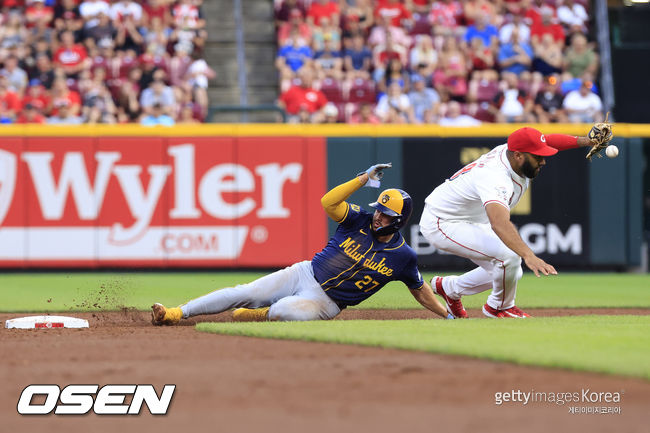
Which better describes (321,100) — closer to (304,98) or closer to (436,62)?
(304,98)

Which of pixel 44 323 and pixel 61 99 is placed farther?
pixel 61 99

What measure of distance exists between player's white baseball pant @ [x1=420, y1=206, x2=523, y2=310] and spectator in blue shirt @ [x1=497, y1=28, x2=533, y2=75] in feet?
33.3

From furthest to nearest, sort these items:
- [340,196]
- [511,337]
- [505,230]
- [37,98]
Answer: [37,98]
[340,196]
[505,230]
[511,337]

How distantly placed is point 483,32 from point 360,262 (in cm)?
1174

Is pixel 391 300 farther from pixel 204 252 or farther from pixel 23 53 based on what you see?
pixel 23 53

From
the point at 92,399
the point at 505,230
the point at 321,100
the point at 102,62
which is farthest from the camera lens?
the point at 102,62

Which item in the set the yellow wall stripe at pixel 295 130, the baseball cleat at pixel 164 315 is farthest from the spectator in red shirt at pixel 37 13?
the baseball cleat at pixel 164 315

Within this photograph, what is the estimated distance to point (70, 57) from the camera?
1855 cm

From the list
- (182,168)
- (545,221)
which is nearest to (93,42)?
(182,168)

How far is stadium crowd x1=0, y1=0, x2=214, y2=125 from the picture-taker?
58.6 feet

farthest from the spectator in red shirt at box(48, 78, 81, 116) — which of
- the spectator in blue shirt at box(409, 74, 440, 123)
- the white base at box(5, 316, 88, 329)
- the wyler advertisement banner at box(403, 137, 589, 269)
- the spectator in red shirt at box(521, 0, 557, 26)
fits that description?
the white base at box(5, 316, 88, 329)

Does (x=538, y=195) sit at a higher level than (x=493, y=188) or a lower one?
lower

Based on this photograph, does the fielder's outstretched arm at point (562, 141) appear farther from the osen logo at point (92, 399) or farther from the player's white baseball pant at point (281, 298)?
the osen logo at point (92, 399)

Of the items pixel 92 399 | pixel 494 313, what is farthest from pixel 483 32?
pixel 92 399
